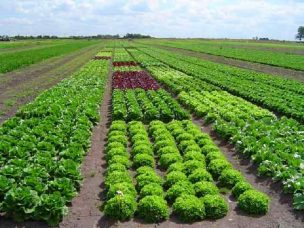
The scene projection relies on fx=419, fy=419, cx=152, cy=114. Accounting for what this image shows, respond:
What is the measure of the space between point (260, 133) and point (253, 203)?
19.5 feet

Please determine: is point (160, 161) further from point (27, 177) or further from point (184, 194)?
point (27, 177)

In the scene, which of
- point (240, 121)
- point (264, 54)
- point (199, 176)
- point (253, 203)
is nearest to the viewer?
point (253, 203)

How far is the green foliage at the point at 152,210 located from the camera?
31.8ft

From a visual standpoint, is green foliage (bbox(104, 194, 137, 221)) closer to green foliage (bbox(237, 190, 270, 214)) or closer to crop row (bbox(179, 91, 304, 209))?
green foliage (bbox(237, 190, 270, 214))

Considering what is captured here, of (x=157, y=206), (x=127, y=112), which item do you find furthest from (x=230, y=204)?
(x=127, y=112)

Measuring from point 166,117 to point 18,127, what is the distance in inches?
269

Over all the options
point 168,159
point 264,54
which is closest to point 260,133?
point 168,159

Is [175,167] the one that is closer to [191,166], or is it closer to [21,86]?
[191,166]

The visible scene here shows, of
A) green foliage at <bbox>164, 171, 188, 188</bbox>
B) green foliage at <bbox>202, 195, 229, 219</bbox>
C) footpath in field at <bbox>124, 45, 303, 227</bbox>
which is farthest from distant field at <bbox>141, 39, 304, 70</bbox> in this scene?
green foliage at <bbox>202, 195, 229, 219</bbox>

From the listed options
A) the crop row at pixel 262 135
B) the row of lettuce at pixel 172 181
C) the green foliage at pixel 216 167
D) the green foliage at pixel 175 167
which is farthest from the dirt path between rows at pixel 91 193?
the crop row at pixel 262 135

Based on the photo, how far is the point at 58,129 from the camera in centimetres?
1527

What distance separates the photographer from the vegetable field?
973 cm

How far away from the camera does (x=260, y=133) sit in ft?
51.1

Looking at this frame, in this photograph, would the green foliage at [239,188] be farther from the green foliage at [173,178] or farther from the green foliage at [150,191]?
the green foliage at [150,191]
